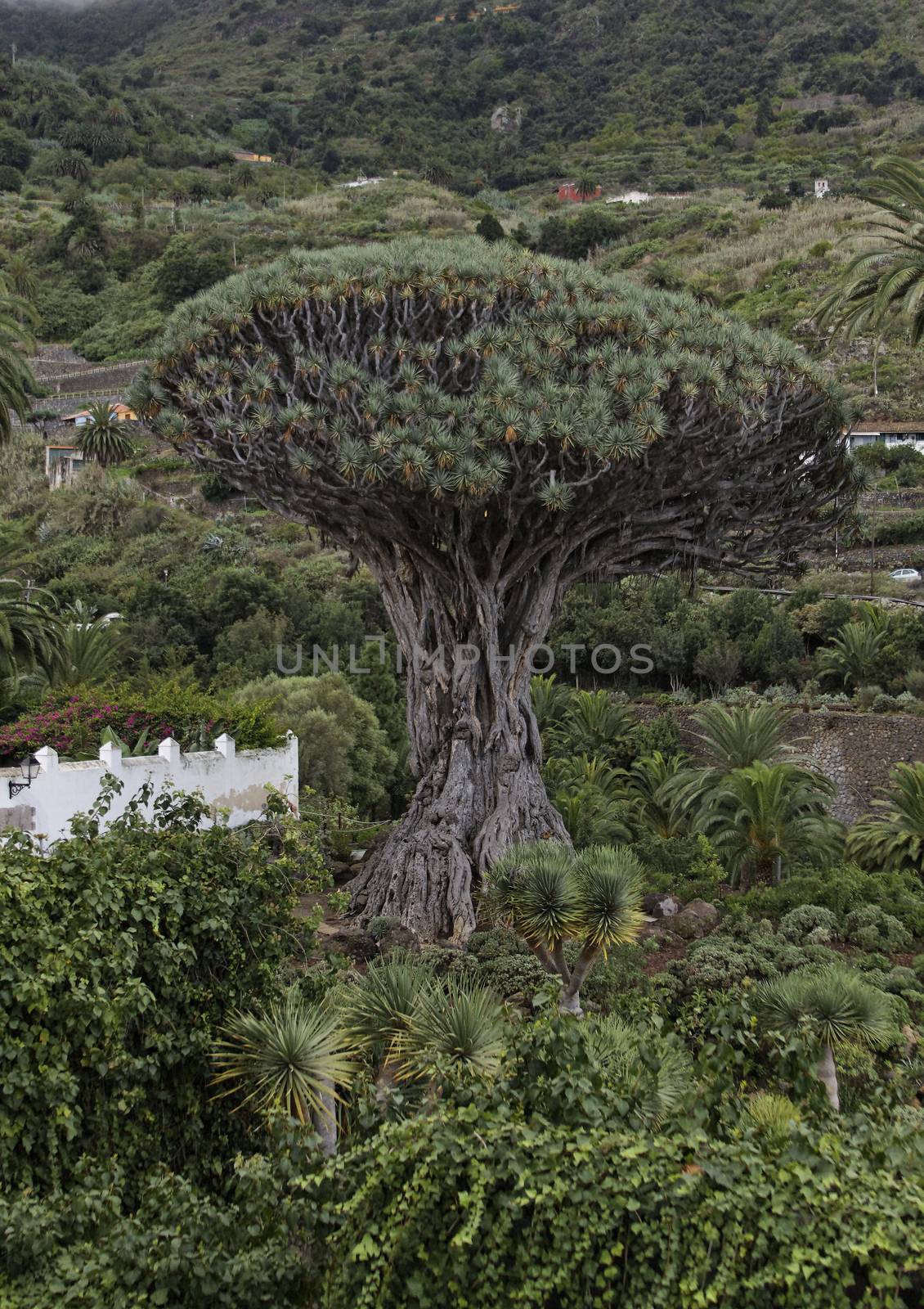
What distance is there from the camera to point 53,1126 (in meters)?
6.92

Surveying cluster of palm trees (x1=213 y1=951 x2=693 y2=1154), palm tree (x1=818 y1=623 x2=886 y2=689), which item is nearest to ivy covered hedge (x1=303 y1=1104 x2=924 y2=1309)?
cluster of palm trees (x1=213 y1=951 x2=693 y2=1154)

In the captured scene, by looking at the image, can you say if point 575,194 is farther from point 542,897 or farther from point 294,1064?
point 294,1064

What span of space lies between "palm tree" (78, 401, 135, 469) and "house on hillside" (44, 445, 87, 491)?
1.30 m

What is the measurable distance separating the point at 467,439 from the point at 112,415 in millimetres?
35053

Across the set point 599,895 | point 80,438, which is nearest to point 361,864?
point 599,895

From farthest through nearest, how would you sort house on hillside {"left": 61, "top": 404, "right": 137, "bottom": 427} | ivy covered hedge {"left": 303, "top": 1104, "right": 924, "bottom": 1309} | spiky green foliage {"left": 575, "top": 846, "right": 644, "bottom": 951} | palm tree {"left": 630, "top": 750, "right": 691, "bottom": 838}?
1. house on hillside {"left": 61, "top": 404, "right": 137, "bottom": 427}
2. palm tree {"left": 630, "top": 750, "right": 691, "bottom": 838}
3. spiky green foliage {"left": 575, "top": 846, "right": 644, "bottom": 951}
4. ivy covered hedge {"left": 303, "top": 1104, "right": 924, "bottom": 1309}

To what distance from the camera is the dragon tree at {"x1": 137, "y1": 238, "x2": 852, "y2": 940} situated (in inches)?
488

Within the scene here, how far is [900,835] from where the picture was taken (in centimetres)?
1600

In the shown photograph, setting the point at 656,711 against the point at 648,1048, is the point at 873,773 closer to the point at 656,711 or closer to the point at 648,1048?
the point at 656,711

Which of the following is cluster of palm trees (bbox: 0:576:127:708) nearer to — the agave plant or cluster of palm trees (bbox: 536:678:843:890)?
cluster of palm trees (bbox: 536:678:843:890)

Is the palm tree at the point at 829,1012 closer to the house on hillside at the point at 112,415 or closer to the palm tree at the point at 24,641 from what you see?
the palm tree at the point at 24,641

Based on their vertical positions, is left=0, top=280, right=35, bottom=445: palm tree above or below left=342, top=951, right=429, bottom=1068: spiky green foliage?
above

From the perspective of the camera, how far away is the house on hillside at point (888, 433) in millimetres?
38188

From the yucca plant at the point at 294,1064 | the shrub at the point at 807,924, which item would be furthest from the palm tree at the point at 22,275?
the yucca plant at the point at 294,1064
